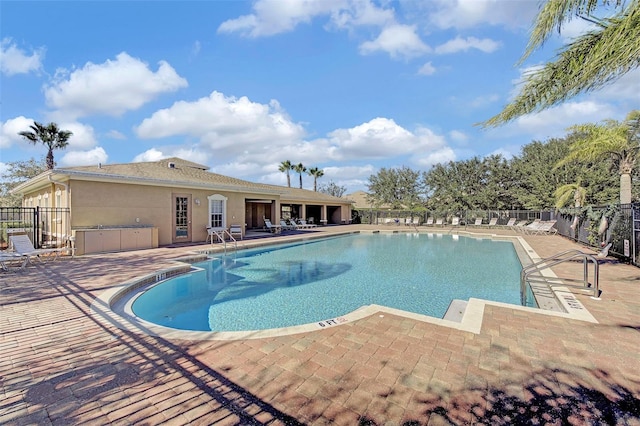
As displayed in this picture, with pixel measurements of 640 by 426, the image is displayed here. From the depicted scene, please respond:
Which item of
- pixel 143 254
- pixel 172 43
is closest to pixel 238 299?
pixel 143 254

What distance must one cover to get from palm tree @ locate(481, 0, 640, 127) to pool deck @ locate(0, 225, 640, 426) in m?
3.23

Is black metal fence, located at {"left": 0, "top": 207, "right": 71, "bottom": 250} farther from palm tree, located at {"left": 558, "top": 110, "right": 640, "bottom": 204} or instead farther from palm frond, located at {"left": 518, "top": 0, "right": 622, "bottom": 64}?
palm tree, located at {"left": 558, "top": 110, "right": 640, "bottom": 204}

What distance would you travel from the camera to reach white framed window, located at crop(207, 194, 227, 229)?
51.4 ft

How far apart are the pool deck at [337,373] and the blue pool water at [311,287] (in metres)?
1.81

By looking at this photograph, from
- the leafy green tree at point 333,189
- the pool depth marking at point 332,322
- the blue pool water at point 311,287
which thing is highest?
the leafy green tree at point 333,189

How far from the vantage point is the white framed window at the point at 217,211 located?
1568 centimetres

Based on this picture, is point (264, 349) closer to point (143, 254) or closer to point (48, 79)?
point (143, 254)

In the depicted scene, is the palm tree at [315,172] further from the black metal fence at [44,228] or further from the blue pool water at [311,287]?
the black metal fence at [44,228]

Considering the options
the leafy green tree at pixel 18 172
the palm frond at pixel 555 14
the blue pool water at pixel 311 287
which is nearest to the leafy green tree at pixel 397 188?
the blue pool water at pixel 311 287

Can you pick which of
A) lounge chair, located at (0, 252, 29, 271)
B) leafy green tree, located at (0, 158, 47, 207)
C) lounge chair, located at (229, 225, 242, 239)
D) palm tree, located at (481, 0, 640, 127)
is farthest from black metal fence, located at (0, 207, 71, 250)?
leafy green tree, located at (0, 158, 47, 207)

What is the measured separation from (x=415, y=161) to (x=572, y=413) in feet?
134

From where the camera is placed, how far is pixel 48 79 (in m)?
13.9

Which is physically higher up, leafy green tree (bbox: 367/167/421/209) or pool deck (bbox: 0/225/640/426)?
leafy green tree (bbox: 367/167/421/209)

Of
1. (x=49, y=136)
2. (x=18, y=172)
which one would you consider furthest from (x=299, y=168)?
(x=18, y=172)
